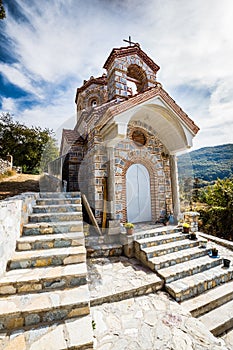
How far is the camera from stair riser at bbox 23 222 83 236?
390 centimetres

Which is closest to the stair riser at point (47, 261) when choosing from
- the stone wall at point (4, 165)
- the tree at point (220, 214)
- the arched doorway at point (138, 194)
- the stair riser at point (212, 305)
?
the stair riser at point (212, 305)

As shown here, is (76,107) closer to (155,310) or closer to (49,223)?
(49,223)

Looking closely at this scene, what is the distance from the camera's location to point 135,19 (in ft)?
16.5

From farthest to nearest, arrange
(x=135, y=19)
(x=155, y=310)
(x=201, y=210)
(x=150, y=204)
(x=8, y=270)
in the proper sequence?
1. (x=201, y=210)
2. (x=150, y=204)
3. (x=135, y=19)
4. (x=155, y=310)
5. (x=8, y=270)

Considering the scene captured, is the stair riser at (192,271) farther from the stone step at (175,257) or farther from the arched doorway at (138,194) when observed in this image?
the arched doorway at (138,194)

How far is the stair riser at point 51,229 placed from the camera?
390cm

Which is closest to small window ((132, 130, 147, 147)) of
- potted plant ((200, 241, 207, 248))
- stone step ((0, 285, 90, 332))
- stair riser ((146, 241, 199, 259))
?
stair riser ((146, 241, 199, 259))

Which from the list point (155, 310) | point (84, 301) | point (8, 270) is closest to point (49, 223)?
point (8, 270)

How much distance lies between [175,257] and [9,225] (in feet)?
14.2

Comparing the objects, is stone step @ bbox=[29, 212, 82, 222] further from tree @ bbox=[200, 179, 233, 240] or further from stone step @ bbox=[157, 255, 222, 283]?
tree @ bbox=[200, 179, 233, 240]

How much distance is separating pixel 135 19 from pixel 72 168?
6.40m

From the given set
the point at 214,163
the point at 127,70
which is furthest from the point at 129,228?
the point at 214,163

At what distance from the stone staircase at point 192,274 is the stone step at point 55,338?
229cm

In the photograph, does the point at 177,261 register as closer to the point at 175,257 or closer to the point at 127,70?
the point at 175,257
